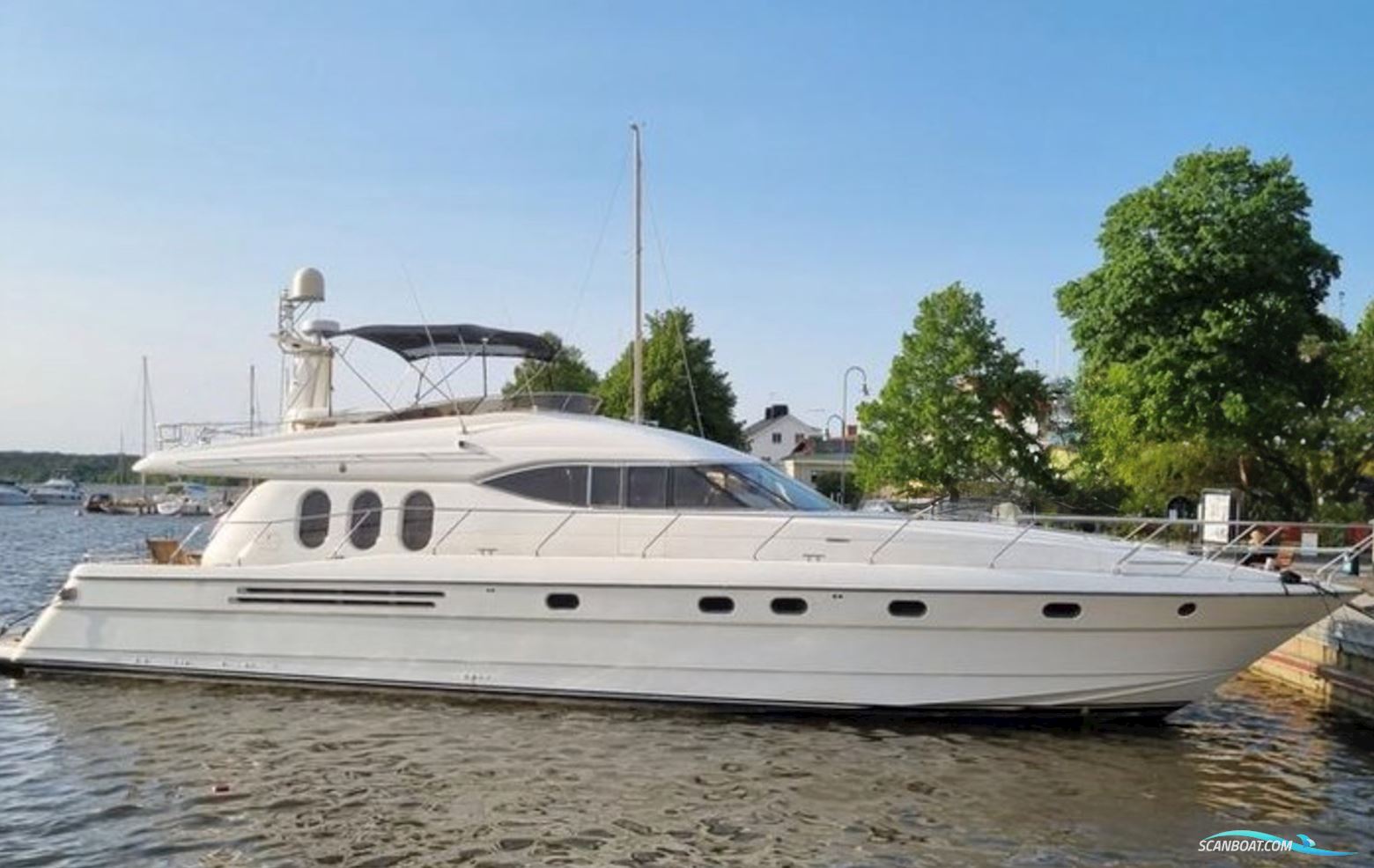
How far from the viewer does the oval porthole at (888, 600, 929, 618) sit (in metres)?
11.1

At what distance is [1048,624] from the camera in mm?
10992

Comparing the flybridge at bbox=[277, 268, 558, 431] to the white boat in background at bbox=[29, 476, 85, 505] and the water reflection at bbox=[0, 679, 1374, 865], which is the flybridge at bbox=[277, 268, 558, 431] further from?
the white boat in background at bbox=[29, 476, 85, 505]

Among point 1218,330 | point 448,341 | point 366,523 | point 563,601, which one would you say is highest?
point 1218,330

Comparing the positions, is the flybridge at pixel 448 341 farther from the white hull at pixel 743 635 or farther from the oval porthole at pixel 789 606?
the oval porthole at pixel 789 606

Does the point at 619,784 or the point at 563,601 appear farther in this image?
the point at 563,601

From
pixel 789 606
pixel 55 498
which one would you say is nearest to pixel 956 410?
pixel 789 606

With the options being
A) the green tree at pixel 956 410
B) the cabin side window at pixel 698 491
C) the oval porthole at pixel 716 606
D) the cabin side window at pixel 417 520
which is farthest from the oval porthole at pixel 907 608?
the green tree at pixel 956 410

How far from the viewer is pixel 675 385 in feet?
171

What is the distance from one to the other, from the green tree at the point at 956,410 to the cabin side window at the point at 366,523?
26580 mm

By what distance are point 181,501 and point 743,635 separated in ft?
264

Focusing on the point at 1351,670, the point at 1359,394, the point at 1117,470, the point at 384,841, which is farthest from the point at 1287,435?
the point at 384,841

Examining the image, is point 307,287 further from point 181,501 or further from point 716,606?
point 181,501

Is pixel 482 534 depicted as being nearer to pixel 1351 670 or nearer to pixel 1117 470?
pixel 1351 670

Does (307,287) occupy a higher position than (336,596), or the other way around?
(307,287)
